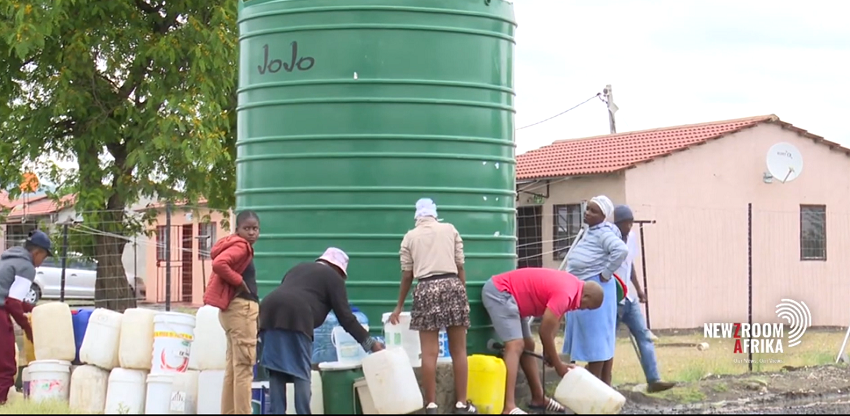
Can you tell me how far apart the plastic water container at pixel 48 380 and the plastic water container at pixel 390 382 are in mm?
2931

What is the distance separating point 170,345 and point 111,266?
30.7 feet

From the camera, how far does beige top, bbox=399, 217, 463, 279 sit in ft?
29.1

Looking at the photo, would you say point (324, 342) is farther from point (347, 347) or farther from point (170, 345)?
point (170, 345)

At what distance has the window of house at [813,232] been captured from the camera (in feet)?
79.9

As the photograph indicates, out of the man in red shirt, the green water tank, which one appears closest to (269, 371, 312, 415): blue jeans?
the green water tank

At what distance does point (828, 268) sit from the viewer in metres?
24.5

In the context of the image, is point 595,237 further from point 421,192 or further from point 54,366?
point 54,366

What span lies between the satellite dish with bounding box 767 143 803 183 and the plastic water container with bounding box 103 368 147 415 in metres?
16.8

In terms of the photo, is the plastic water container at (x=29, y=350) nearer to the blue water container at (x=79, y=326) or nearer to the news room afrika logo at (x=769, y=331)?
the blue water container at (x=79, y=326)

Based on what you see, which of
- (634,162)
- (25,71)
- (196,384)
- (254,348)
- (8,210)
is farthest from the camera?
(634,162)

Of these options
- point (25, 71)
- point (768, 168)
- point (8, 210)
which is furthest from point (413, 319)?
point (768, 168)

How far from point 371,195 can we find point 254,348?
5.47ft

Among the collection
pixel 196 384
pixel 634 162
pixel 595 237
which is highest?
pixel 634 162

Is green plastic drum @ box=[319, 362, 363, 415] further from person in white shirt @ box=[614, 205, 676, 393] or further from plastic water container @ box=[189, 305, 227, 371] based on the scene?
person in white shirt @ box=[614, 205, 676, 393]
